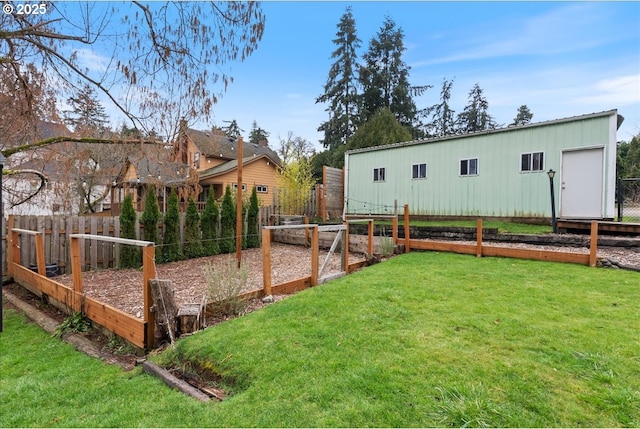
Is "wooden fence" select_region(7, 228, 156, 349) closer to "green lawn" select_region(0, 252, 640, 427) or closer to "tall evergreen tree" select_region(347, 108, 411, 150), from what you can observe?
"green lawn" select_region(0, 252, 640, 427)

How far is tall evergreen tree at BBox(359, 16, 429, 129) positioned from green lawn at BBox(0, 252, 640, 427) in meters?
24.9

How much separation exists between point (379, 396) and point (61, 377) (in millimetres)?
2587

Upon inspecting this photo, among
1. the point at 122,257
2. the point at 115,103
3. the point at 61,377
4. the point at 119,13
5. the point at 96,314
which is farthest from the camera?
the point at 122,257

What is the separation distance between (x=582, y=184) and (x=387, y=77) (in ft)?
69.1

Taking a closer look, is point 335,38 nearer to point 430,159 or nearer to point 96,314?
point 430,159

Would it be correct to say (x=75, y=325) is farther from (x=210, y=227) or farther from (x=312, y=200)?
(x=312, y=200)

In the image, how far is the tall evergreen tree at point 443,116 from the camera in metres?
30.9

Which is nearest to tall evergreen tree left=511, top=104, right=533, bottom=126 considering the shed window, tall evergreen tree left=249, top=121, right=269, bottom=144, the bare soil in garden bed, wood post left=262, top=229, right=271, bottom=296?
tall evergreen tree left=249, top=121, right=269, bottom=144

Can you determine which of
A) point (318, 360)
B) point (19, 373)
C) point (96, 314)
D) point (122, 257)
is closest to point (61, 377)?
point (19, 373)

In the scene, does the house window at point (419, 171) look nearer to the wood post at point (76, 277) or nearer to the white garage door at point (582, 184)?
the white garage door at point (582, 184)

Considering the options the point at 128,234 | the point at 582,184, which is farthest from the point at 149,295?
the point at 582,184

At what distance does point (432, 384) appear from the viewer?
211 centimetres

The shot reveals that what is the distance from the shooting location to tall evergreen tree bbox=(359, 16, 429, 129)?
26828 mm

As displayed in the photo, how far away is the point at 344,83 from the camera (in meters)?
27.5
